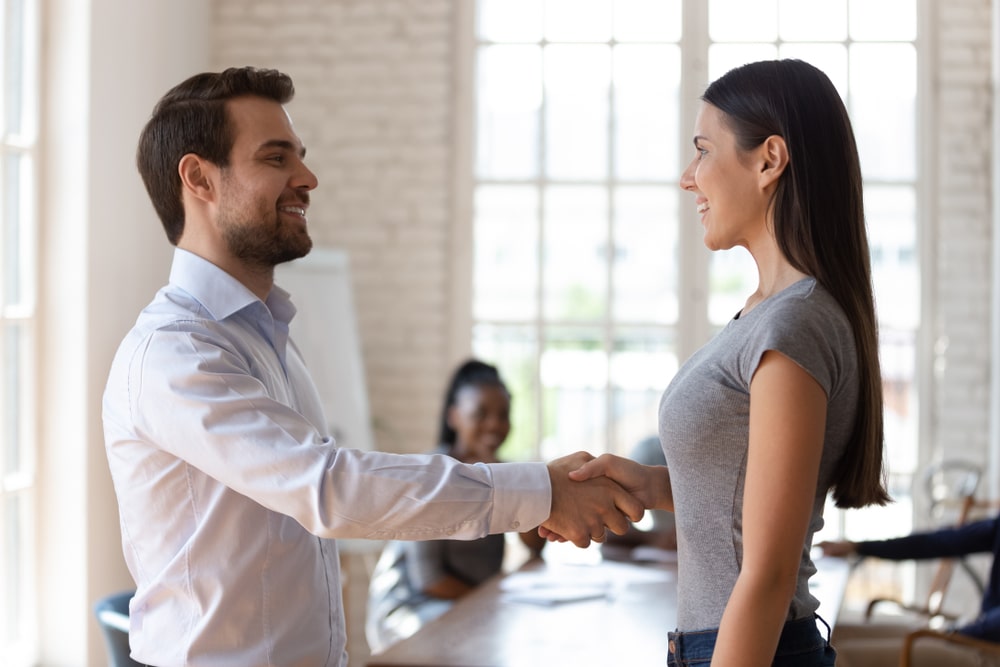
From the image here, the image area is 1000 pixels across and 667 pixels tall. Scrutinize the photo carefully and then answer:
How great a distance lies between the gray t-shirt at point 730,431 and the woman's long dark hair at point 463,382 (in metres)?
2.74

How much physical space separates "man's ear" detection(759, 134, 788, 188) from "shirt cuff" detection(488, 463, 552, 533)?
60cm

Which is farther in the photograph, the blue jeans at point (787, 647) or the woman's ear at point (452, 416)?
the woman's ear at point (452, 416)

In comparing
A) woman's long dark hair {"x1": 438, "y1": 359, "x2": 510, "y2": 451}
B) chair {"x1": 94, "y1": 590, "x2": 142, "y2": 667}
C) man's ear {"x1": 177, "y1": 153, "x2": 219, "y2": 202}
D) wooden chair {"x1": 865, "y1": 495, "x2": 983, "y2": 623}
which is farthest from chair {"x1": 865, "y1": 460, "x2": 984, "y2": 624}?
man's ear {"x1": 177, "y1": 153, "x2": 219, "y2": 202}

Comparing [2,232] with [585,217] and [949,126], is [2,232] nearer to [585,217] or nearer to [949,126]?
[585,217]

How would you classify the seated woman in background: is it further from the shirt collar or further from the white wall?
the shirt collar

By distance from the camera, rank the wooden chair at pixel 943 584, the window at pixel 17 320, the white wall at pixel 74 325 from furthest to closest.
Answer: the wooden chair at pixel 943 584 → the white wall at pixel 74 325 → the window at pixel 17 320

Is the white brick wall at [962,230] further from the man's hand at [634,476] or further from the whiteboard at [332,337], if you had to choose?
the man's hand at [634,476]

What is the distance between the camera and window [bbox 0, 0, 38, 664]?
3.79 metres

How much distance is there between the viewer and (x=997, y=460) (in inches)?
193

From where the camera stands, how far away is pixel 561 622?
306 cm

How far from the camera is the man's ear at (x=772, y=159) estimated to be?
168 centimetres

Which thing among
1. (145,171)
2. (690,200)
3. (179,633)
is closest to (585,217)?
(690,200)

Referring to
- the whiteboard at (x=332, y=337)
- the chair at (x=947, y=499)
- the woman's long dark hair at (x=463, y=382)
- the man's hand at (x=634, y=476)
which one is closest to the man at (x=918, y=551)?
the chair at (x=947, y=499)

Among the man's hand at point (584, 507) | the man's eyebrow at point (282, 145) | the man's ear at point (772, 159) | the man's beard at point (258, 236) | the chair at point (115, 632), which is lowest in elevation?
the chair at point (115, 632)
